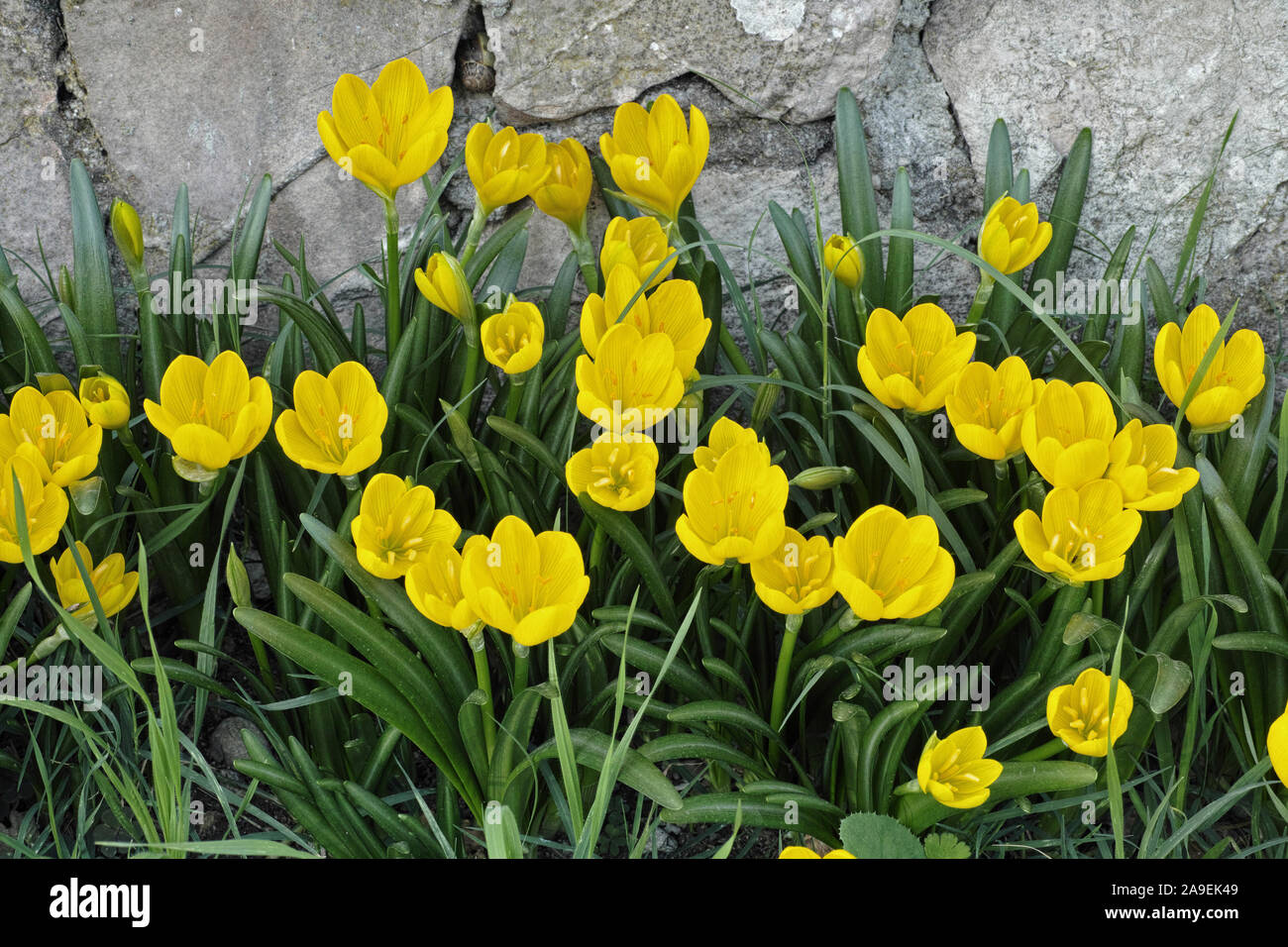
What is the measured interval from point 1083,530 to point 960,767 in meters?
0.28

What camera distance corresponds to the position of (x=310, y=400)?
3.78 ft

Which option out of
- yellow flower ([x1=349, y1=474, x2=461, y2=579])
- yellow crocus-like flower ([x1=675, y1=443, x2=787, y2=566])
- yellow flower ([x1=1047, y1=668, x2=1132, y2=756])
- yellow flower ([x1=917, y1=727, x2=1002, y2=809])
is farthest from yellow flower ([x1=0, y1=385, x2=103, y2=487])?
yellow flower ([x1=1047, y1=668, x2=1132, y2=756])

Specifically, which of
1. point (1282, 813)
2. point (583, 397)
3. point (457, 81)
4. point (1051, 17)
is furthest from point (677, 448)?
point (1051, 17)

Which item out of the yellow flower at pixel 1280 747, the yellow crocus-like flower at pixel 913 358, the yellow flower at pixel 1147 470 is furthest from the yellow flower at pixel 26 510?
the yellow flower at pixel 1280 747

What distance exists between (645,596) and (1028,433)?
1.67 feet

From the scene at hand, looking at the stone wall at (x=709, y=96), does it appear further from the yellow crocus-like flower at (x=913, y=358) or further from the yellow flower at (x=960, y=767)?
the yellow flower at (x=960, y=767)

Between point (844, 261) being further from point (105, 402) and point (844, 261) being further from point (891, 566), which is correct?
point (105, 402)

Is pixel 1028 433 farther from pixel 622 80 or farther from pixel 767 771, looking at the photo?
pixel 622 80

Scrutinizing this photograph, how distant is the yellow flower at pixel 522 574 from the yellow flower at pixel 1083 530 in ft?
1.56

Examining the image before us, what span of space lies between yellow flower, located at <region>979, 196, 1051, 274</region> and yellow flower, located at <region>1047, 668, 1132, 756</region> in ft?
1.88

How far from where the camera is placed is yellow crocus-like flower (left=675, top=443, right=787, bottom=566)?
1005 millimetres

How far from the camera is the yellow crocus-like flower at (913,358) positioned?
1.19 m

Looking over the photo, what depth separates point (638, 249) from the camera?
1391mm

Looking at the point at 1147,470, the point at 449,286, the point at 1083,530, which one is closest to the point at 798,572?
the point at 1083,530
